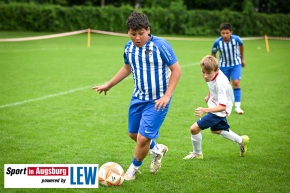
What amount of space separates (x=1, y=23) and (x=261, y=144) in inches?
1416

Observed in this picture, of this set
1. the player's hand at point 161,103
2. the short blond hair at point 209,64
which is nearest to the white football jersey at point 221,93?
the short blond hair at point 209,64

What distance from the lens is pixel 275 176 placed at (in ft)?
20.6

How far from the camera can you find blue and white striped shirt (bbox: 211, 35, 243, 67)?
11.5 meters

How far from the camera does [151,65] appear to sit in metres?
6.00

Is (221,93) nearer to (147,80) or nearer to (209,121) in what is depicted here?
(209,121)

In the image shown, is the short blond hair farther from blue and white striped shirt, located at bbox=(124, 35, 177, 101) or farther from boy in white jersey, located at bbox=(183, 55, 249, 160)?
blue and white striped shirt, located at bbox=(124, 35, 177, 101)

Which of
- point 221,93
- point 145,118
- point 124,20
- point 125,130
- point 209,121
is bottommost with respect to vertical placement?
point 125,130

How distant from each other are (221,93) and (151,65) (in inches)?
48.1

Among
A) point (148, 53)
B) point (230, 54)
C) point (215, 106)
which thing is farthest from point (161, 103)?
point (230, 54)

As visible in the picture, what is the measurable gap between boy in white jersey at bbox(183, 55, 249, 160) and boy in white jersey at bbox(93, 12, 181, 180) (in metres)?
0.75

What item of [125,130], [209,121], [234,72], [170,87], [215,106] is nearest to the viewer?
[170,87]

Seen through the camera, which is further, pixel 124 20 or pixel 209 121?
pixel 124 20

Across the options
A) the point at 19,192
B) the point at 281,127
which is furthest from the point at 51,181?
the point at 281,127

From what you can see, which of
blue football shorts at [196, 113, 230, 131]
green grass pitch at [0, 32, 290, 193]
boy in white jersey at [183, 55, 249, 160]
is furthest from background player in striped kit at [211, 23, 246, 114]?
blue football shorts at [196, 113, 230, 131]
